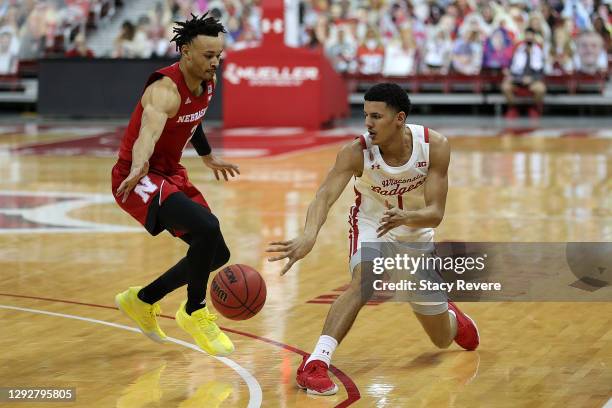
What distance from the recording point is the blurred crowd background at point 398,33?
86.6 feet

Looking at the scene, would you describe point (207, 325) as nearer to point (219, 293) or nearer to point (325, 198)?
point (219, 293)

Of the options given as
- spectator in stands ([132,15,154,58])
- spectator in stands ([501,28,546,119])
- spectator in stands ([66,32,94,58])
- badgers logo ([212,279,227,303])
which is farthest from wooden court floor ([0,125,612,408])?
spectator in stands ([66,32,94,58])

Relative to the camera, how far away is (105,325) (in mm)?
8586

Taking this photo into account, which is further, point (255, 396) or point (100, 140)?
point (100, 140)

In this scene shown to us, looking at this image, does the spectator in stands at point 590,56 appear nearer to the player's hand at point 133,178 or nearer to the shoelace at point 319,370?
the player's hand at point 133,178

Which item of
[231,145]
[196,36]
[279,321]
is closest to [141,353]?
[279,321]

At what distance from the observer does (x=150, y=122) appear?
7.45 m

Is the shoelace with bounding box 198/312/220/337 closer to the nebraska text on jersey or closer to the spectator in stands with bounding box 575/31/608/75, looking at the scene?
the nebraska text on jersey

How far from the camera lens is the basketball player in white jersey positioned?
6.83 meters

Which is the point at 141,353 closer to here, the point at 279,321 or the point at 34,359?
the point at 34,359

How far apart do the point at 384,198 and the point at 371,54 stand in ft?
66.5

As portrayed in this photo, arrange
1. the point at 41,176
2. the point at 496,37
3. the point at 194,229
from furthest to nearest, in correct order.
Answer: the point at 496,37
the point at 41,176
the point at 194,229

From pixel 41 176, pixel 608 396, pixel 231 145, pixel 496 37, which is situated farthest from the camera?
pixel 496 37

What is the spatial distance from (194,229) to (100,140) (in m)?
16.0
